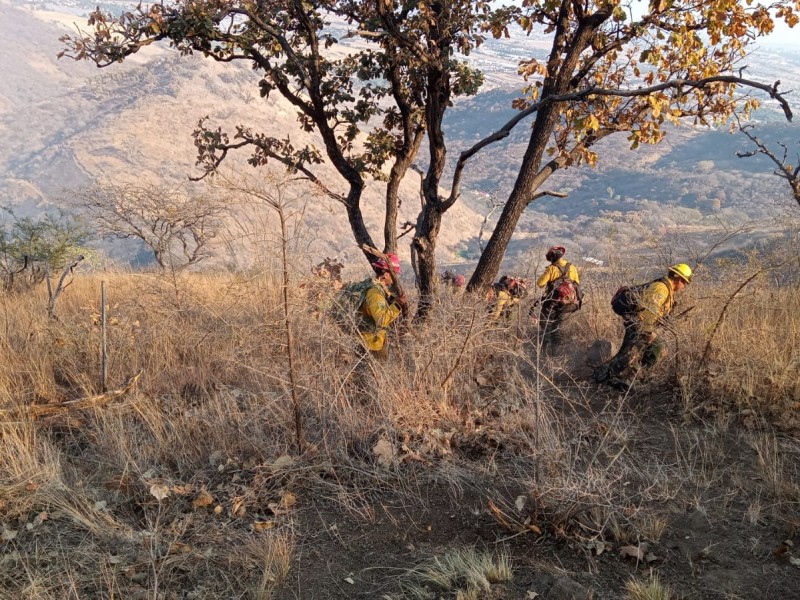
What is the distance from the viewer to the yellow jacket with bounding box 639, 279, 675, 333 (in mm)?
4938

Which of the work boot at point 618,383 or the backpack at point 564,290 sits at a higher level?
the backpack at point 564,290

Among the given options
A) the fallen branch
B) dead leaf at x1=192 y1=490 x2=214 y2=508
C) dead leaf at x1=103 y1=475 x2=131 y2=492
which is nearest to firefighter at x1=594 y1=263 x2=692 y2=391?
dead leaf at x1=192 y1=490 x2=214 y2=508

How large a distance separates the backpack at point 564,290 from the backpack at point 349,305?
226 cm

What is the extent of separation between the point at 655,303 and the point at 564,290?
1.32 meters

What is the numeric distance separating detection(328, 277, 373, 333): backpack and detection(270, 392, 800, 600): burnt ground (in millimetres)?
1067

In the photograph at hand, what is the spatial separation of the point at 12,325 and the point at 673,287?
6.67 meters

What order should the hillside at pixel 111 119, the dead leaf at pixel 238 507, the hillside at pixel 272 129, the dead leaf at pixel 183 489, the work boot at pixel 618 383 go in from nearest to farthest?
the dead leaf at pixel 238 507 < the dead leaf at pixel 183 489 < the work boot at pixel 618 383 < the hillside at pixel 272 129 < the hillside at pixel 111 119

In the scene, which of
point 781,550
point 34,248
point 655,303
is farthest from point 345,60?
point 34,248

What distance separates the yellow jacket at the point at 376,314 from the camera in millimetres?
4887

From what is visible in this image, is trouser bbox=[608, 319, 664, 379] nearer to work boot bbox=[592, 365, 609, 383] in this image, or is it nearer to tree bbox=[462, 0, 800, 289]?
work boot bbox=[592, 365, 609, 383]

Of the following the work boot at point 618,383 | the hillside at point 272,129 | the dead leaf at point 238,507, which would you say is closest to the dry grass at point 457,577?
the dead leaf at point 238,507

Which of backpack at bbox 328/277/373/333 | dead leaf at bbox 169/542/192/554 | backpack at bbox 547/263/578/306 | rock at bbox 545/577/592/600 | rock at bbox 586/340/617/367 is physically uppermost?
backpack at bbox 328/277/373/333

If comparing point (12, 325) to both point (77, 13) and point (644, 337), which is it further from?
point (77, 13)

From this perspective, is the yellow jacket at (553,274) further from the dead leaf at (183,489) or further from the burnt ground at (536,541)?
the dead leaf at (183,489)
